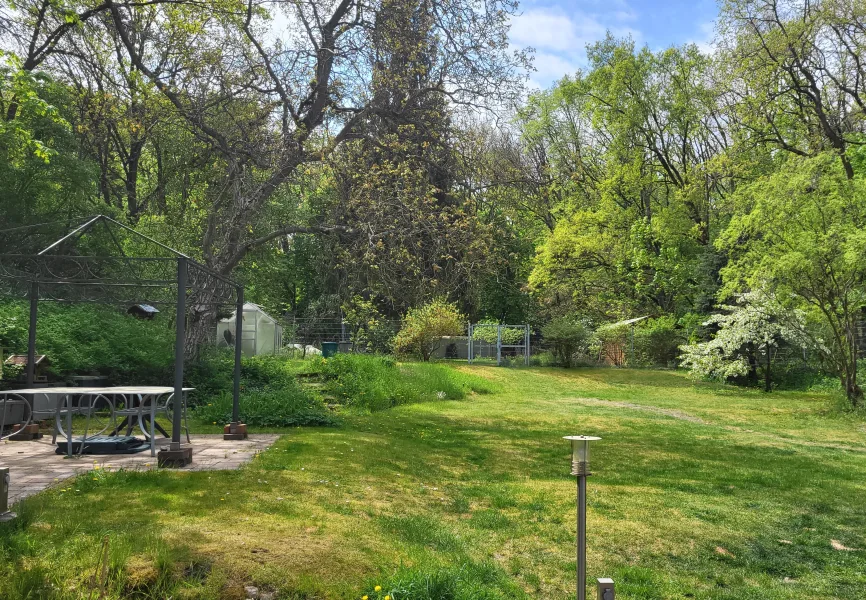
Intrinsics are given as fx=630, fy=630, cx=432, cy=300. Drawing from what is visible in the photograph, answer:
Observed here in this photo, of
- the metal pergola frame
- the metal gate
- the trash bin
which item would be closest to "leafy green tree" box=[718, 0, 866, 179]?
the metal gate

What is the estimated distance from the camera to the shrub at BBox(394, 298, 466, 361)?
68.7 feet

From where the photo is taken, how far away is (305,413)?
10016mm

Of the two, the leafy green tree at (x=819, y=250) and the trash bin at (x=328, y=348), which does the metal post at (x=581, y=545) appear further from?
the trash bin at (x=328, y=348)

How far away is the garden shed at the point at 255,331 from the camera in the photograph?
22516 mm

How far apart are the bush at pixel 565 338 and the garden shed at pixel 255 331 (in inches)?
412

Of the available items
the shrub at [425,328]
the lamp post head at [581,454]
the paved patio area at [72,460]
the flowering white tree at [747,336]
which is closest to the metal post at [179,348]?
the paved patio area at [72,460]

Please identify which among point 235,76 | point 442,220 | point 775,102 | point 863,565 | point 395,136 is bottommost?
point 863,565

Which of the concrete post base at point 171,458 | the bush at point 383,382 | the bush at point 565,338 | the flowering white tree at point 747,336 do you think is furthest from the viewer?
the bush at point 565,338

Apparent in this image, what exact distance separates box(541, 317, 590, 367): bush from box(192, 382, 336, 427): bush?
48.1 ft

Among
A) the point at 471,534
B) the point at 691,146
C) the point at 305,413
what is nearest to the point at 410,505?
the point at 471,534

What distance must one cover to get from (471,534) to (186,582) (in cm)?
219

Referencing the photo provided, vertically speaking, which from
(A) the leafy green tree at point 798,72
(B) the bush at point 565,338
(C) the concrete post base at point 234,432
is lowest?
(C) the concrete post base at point 234,432

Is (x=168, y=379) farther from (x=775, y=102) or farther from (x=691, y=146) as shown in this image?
(x=691, y=146)

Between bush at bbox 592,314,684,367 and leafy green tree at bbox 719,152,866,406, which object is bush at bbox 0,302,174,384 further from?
bush at bbox 592,314,684,367
